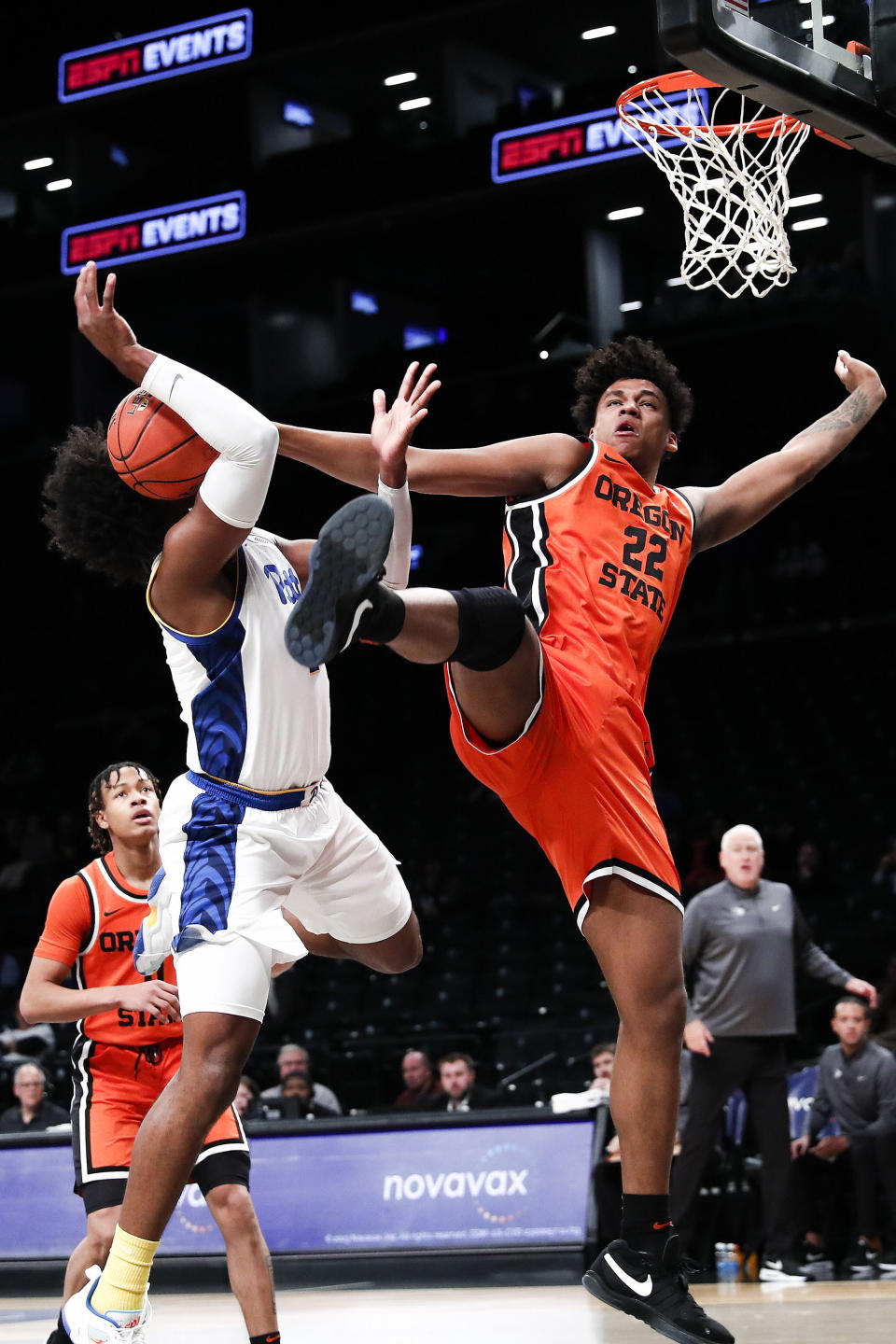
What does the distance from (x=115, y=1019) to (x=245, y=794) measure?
168 cm

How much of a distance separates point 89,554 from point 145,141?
22199 mm

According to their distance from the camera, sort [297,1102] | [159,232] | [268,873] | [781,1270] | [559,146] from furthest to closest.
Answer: [159,232] < [559,146] < [297,1102] < [781,1270] < [268,873]

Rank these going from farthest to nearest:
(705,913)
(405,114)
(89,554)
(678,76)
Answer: (405,114) → (705,913) → (678,76) → (89,554)

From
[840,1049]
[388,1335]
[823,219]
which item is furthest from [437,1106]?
[823,219]

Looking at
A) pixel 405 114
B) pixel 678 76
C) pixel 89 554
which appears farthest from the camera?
pixel 405 114

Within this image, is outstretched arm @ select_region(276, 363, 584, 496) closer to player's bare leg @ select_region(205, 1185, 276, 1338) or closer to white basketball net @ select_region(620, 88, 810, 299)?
white basketball net @ select_region(620, 88, 810, 299)

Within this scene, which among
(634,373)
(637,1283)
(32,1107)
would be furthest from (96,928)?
(32,1107)

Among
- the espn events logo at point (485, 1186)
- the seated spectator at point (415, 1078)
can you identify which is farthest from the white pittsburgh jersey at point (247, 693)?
the seated spectator at point (415, 1078)

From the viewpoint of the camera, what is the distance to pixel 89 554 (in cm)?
426

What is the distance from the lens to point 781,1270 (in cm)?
789

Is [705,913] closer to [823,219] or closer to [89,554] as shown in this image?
[89,554]

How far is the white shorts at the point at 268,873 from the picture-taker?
155 inches

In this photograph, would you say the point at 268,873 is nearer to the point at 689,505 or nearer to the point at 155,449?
the point at 155,449

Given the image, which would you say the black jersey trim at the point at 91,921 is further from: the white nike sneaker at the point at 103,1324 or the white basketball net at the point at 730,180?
the white basketball net at the point at 730,180
